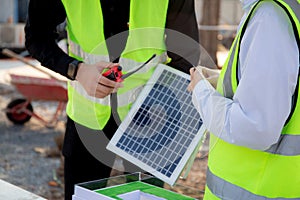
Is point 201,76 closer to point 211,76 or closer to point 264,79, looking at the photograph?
point 211,76

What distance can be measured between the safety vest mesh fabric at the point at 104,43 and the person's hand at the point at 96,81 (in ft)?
0.59

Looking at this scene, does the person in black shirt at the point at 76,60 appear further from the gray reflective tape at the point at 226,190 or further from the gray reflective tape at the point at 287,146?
the gray reflective tape at the point at 287,146

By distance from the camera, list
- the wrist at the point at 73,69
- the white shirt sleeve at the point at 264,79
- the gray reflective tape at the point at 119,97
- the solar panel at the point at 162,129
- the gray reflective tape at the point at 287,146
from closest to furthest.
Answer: the white shirt sleeve at the point at 264,79 < the gray reflective tape at the point at 287,146 < the solar panel at the point at 162,129 < the wrist at the point at 73,69 < the gray reflective tape at the point at 119,97

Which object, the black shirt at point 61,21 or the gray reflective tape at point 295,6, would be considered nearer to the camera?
the gray reflective tape at point 295,6

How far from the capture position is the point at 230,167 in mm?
1694

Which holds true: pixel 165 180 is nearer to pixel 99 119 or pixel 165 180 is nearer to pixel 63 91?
pixel 99 119

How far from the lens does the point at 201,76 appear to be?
1.79 meters

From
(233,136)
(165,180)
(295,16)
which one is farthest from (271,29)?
(165,180)

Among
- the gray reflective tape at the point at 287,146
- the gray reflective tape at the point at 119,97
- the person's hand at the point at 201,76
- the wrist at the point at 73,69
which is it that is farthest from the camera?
the gray reflective tape at the point at 119,97

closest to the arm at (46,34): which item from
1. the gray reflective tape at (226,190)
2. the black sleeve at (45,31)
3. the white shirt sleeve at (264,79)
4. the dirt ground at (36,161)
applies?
the black sleeve at (45,31)

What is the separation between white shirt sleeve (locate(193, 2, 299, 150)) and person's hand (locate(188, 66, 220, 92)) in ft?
0.72

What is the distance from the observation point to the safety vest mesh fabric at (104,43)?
2381 millimetres

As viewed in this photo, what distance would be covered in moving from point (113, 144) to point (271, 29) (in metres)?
0.81

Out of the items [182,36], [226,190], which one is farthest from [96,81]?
[226,190]
